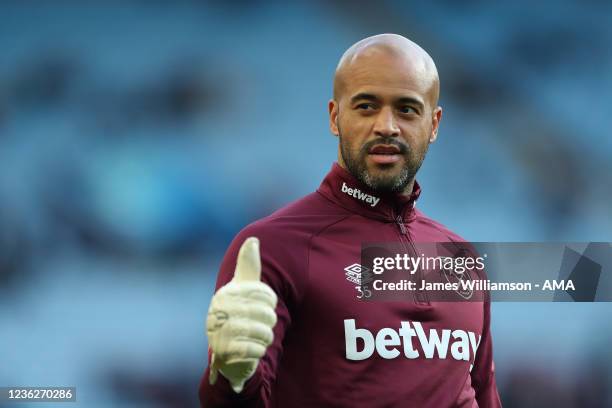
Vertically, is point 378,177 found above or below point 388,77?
below

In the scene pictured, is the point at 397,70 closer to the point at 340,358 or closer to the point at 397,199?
the point at 397,199

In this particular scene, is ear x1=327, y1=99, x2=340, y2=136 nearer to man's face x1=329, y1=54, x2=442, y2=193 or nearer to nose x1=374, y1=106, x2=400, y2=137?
man's face x1=329, y1=54, x2=442, y2=193

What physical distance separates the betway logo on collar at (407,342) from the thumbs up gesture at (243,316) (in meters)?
0.45

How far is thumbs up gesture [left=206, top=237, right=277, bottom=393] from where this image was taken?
146cm

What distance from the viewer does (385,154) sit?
206 cm

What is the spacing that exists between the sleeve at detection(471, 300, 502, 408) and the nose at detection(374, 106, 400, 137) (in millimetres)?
544

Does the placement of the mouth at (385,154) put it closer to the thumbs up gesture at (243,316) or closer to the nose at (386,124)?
the nose at (386,124)

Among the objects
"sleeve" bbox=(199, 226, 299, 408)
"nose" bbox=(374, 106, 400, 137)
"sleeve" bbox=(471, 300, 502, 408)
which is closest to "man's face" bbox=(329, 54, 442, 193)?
"nose" bbox=(374, 106, 400, 137)

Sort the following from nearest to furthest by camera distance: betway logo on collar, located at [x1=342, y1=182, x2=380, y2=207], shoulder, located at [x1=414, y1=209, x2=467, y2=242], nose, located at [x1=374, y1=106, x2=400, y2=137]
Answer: nose, located at [x1=374, y1=106, x2=400, y2=137]
betway logo on collar, located at [x1=342, y1=182, x2=380, y2=207]
shoulder, located at [x1=414, y1=209, x2=467, y2=242]

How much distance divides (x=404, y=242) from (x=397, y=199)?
0.34 feet

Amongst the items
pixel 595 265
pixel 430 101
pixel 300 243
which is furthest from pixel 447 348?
pixel 595 265

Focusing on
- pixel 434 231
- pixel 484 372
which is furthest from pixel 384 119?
pixel 484 372

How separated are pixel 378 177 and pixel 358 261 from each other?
0.20 meters

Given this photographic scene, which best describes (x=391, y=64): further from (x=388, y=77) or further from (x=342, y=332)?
(x=342, y=332)
